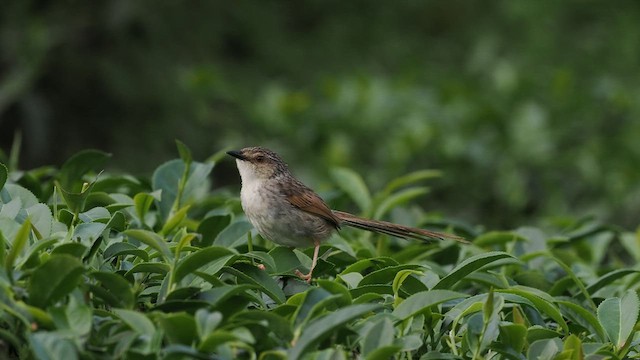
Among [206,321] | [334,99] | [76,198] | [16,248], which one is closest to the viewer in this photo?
[206,321]

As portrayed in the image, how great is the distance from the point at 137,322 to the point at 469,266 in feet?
3.94

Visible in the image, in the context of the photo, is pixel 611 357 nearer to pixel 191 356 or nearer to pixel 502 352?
pixel 502 352

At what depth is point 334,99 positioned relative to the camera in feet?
28.1

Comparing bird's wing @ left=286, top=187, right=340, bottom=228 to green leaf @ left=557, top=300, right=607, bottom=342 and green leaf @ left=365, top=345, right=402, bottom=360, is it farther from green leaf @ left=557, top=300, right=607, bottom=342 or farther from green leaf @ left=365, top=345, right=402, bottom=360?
green leaf @ left=365, top=345, right=402, bottom=360

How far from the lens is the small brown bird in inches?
182

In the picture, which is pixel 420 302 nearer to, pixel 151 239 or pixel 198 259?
pixel 198 259

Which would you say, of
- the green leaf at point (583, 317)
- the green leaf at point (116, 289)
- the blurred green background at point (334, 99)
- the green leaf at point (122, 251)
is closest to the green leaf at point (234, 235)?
the green leaf at point (122, 251)

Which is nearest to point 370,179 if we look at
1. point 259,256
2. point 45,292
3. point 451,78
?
point 451,78

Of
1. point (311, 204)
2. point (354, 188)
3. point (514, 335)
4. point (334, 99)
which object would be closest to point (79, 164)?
point (311, 204)

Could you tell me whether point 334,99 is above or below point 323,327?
above

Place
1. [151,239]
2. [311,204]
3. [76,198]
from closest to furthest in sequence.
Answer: [151,239], [76,198], [311,204]

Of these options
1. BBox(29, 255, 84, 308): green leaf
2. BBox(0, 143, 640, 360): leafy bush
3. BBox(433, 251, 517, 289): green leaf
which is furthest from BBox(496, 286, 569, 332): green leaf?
BBox(29, 255, 84, 308): green leaf

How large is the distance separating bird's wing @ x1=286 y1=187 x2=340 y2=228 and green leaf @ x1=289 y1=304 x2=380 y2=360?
1934 millimetres

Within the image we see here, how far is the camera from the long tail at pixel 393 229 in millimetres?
4730
